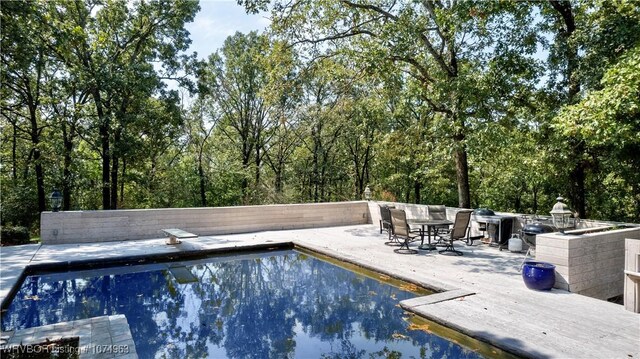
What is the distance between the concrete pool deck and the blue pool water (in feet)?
1.09

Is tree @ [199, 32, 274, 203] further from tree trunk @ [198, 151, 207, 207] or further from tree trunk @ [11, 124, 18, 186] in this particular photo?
tree trunk @ [11, 124, 18, 186]

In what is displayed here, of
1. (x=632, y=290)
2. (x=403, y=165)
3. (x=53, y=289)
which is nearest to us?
(x=632, y=290)

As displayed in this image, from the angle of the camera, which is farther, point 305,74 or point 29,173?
point 29,173

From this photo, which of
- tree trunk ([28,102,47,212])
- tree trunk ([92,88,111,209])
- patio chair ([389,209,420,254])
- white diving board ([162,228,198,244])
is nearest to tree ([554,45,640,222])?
patio chair ([389,209,420,254])

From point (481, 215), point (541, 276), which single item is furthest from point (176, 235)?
point (481, 215)

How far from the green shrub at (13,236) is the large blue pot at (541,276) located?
10057 millimetres

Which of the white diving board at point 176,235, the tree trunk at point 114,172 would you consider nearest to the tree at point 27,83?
the tree trunk at point 114,172

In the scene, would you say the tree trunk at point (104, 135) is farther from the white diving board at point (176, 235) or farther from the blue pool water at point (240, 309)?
the blue pool water at point (240, 309)

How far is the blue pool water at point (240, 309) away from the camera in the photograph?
3811mm

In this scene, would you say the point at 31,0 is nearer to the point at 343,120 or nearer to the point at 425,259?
the point at 425,259

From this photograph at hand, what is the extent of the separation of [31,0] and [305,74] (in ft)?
19.9

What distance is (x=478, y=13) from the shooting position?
7.50m

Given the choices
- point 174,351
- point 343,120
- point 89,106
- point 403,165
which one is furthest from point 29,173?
point 403,165

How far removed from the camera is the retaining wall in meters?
8.11
